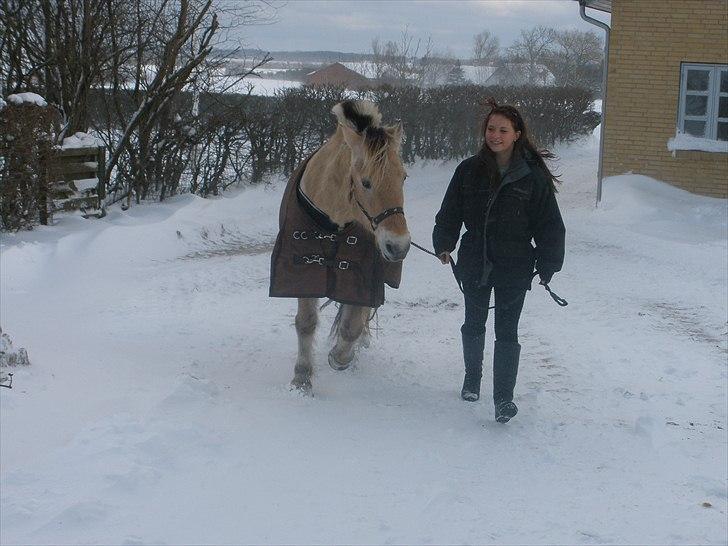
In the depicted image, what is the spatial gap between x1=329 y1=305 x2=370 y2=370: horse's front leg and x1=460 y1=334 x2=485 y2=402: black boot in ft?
2.50

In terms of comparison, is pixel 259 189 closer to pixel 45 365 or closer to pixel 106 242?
pixel 106 242

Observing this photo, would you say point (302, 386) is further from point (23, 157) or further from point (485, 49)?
point (485, 49)

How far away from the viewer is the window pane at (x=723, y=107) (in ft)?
43.5

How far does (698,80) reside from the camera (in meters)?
13.4

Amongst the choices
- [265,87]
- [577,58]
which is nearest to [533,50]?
[577,58]

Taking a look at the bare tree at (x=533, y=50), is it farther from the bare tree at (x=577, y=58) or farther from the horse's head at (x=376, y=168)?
the horse's head at (x=376, y=168)

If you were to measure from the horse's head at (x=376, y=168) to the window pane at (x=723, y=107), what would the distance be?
1061cm

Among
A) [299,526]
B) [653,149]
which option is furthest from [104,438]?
[653,149]

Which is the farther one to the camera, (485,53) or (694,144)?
(485,53)

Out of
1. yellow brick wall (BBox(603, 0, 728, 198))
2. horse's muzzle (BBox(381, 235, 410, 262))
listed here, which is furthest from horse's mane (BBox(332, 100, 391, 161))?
yellow brick wall (BBox(603, 0, 728, 198))

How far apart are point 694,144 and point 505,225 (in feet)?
33.2

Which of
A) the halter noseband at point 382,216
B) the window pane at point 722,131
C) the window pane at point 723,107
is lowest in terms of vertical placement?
the halter noseband at point 382,216

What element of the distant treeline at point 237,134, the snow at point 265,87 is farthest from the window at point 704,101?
the snow at point 265,87

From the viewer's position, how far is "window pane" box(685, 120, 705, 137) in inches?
531
